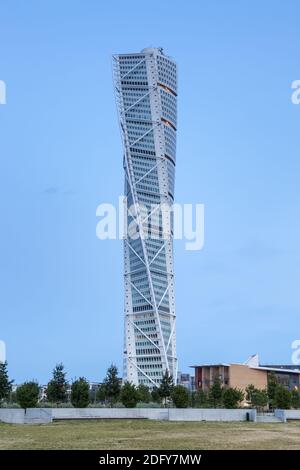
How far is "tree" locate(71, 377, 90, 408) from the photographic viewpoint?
6366 centimetres

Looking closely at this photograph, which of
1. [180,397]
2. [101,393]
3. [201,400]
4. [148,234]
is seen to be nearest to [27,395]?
[180,397]

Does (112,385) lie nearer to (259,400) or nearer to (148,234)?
(259,400)

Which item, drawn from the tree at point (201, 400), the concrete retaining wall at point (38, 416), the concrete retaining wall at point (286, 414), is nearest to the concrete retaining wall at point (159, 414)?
the concrete retaining wall at point (38, 416)

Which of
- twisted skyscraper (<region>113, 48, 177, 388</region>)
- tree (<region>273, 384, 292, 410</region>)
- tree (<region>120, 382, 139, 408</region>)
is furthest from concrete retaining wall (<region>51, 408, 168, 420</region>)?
twisted skyscraper (<region>113, 48, 177, 388</region>)

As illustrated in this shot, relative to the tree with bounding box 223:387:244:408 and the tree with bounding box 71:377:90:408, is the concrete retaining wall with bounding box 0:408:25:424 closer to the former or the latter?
the tree with bounding box 71:377:90:408

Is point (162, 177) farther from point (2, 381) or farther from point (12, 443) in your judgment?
point (12, 443)

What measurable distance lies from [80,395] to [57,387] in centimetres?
648

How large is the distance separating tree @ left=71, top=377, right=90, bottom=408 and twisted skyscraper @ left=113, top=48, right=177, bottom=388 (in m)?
106

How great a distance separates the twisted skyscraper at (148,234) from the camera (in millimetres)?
174413

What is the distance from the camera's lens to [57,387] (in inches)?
2729

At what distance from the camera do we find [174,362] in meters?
183

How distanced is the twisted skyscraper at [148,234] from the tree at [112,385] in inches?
3779
